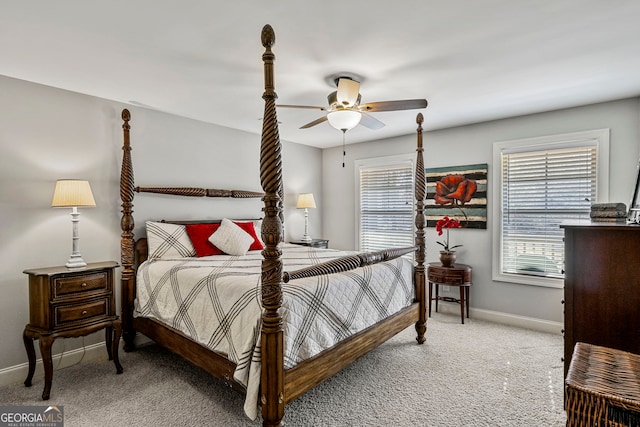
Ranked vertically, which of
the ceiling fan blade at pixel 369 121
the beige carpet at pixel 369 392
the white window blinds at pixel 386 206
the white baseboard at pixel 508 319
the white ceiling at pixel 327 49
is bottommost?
the beige carpet at pixel 369 392

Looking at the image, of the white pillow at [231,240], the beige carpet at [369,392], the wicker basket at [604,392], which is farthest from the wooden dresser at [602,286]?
the white pillow at [231,240]

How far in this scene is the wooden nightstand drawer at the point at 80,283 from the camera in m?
2.50

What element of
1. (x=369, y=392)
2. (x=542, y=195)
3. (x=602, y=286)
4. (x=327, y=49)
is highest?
(x=327, y=49)

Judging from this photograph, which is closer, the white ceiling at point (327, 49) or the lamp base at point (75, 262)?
the white ceiling at point (327, 49)

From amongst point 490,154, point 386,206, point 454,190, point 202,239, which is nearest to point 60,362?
point 202,239

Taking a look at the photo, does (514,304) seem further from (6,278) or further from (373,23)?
(6,278)

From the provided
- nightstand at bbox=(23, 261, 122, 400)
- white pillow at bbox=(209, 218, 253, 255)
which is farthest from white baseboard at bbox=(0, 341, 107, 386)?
white pillow at bbox=(209, 218, 253, 255)

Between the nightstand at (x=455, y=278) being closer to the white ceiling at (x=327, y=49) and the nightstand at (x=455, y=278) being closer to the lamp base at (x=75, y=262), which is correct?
the white ceiling at (x=327, y=49)

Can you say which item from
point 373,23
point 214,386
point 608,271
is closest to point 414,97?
point 373,23

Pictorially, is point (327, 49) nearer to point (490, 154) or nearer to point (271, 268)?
point (271, 268)

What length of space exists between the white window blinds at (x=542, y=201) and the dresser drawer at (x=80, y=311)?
13.7 ft

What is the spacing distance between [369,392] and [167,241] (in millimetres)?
2319

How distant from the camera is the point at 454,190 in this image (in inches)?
171

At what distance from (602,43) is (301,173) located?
3.88 meters
